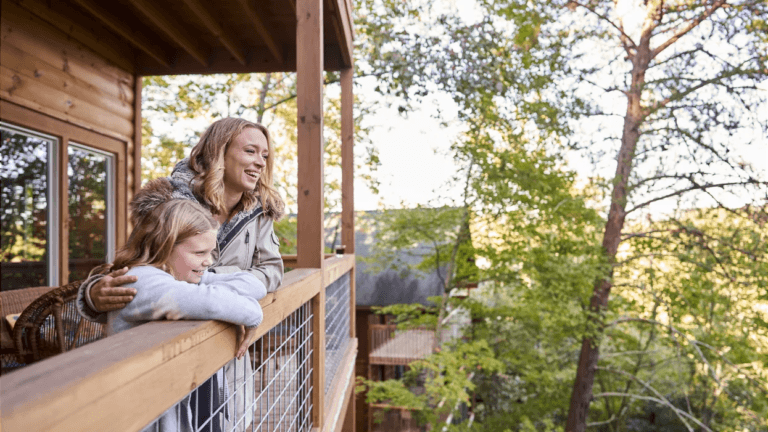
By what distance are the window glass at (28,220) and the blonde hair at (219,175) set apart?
117 inches

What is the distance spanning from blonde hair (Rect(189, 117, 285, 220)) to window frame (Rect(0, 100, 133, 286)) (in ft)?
8.21

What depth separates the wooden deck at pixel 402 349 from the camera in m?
15.6

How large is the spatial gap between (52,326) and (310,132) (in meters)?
1.63

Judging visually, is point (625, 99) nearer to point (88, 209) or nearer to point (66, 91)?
point (88, 209)

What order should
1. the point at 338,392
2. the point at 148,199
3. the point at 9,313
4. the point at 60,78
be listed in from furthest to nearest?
the point at 60,78 < the point at 338,392 < the point at 9,313 < the point at 148,199

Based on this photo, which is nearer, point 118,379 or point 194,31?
point 118,379

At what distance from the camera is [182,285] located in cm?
133

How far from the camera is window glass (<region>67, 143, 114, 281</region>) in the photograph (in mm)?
4918

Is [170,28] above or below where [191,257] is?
above

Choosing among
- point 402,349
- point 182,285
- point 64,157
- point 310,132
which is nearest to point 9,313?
point 64,157

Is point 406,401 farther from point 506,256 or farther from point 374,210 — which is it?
point 374,210

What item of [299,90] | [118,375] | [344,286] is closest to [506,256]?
[344,286]

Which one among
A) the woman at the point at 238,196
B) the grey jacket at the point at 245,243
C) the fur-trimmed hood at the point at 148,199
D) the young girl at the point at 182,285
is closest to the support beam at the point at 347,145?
the woman at the point at 238,196

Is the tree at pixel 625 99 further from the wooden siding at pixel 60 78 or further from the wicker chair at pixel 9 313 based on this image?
the wicker chair at pixel 9 313
